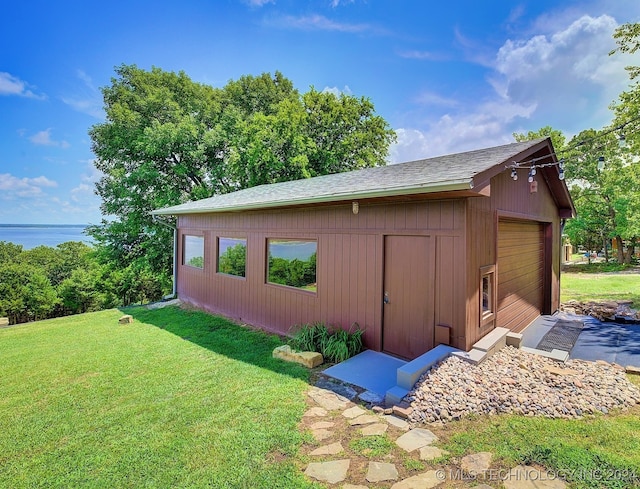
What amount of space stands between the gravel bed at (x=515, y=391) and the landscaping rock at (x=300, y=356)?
1.60 m

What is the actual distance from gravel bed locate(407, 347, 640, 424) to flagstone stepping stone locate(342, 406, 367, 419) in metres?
0.51

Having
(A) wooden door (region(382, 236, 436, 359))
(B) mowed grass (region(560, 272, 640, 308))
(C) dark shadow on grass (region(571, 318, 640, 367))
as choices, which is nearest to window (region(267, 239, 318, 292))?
(A) wooden door (region(382, 236, 436, 359))

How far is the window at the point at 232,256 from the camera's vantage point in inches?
290

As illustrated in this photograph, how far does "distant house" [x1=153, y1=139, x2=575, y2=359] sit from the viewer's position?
404 cm

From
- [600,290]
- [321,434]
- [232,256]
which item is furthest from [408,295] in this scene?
[600,290]

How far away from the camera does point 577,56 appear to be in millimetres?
8062

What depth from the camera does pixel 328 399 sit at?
3.58m

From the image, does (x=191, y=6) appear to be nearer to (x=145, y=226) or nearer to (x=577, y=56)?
(x=145, y=226)

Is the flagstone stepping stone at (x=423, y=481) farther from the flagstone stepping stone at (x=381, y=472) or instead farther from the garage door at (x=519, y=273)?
the garage door at (x=519, y=273)

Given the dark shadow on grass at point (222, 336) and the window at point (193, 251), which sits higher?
the window at point (193, 251)

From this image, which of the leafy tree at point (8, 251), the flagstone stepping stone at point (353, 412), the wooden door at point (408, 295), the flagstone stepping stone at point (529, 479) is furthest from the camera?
the leafy tree at point (8, 251)

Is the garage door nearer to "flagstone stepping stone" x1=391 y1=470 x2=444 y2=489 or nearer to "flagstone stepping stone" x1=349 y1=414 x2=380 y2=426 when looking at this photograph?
"flagstone stepping stone" x1=349 y1=414 x2=380 y2=426

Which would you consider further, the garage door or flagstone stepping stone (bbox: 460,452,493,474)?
the garage door

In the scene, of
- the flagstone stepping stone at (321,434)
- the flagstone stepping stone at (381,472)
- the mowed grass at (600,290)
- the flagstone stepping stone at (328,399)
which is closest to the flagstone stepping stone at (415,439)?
the flagstone stepping stone at (381,472)
